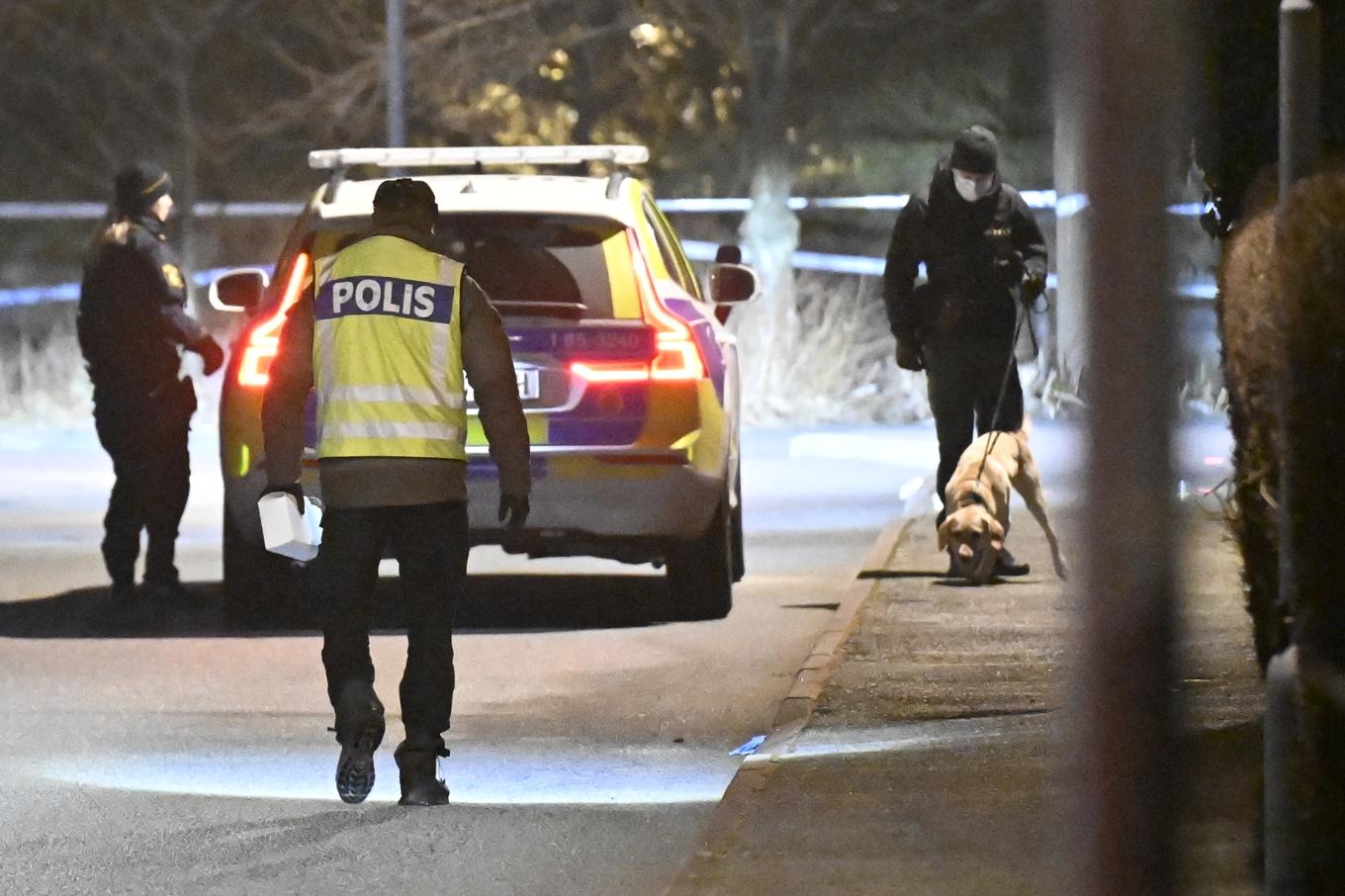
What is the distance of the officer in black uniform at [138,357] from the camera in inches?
428

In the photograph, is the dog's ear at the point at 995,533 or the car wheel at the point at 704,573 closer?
the car wheel at the point at 704,573

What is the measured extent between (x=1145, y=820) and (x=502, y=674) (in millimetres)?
6693

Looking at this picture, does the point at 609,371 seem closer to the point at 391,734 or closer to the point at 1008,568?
the point at 391,734

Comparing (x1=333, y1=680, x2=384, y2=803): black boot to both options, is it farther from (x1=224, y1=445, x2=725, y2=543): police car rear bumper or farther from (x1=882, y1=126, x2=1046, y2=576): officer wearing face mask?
(x1=882, y1=126, x2=1046, y2=576): officer wearing face mask

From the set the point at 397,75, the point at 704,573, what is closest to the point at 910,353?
→ the point at 704,573

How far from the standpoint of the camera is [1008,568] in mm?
11438

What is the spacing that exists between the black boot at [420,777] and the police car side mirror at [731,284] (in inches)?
191

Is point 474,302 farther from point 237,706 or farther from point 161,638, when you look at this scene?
point 161,638

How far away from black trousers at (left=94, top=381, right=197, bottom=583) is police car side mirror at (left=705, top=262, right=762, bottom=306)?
7.34 ft

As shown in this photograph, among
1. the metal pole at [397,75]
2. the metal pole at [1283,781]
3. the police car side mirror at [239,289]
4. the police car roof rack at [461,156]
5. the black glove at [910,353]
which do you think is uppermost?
the metal pole at [397,75]

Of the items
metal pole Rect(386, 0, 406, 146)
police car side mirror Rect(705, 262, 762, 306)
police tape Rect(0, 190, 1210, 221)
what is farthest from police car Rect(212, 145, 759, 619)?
police tape Rect(0, 190, 1210, 221)

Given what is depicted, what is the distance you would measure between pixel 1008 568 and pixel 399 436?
16.6 ft

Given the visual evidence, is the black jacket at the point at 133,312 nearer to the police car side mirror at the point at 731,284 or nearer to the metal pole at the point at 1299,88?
the police car side mirror at the point at 731,284

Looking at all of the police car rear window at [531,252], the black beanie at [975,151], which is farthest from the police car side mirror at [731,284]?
the police car rear window at [531,252]
